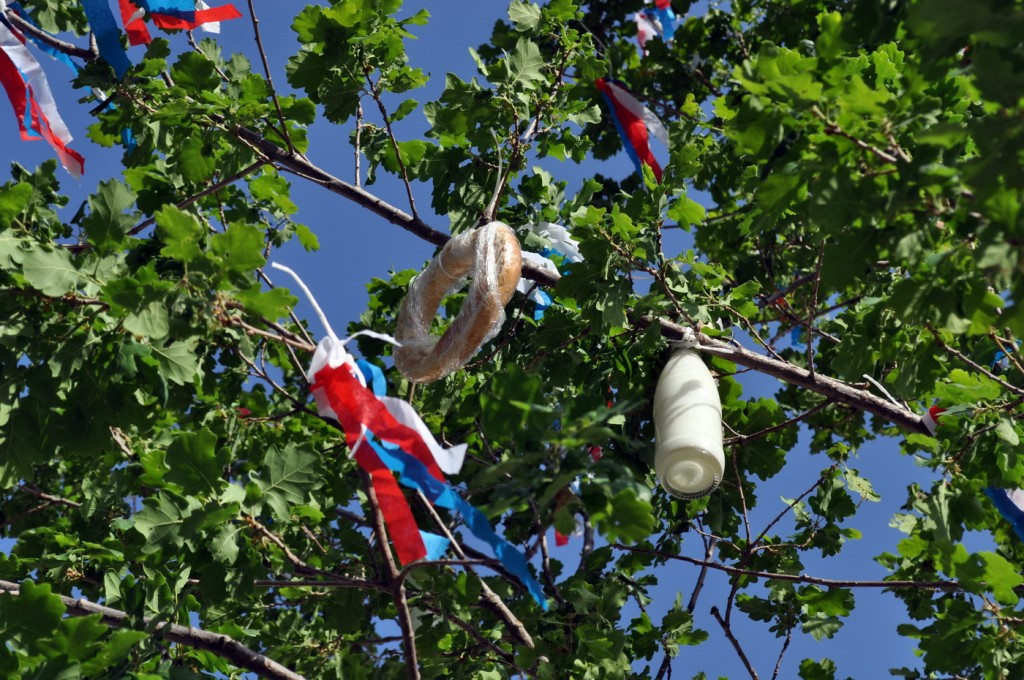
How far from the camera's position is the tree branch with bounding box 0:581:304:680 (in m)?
2.89

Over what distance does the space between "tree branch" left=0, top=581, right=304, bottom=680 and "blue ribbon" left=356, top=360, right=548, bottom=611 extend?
25.8 inches

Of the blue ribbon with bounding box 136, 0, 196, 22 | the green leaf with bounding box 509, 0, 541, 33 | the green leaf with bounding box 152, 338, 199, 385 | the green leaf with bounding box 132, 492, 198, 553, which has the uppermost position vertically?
the green leaf with bounding box 509, 0, 541, 33

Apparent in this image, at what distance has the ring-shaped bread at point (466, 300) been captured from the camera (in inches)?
116

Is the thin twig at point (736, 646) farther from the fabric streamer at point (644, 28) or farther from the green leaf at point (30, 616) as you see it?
the fabric streamer at point (644, 28)

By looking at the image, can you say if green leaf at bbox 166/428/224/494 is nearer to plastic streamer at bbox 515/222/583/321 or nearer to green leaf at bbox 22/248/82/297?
green leaf at bbox 22/248/82/297

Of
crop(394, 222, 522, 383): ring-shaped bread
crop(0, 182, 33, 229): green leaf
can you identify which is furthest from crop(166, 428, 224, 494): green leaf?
crop(0, 182, 33, 229): green leaf

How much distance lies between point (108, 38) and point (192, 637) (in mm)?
2125

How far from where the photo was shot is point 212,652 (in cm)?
306

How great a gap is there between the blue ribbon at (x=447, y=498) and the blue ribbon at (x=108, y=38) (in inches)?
56.0

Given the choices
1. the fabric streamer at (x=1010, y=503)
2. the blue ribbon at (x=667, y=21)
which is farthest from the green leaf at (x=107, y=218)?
the blue ribbon at (x=667, y=21)

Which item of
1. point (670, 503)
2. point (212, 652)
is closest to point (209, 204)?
point (212, 652)

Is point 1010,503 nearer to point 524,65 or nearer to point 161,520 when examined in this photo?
point 524,65

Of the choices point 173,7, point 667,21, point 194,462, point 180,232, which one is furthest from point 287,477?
point 667,21

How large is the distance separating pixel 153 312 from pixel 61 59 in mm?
2170
